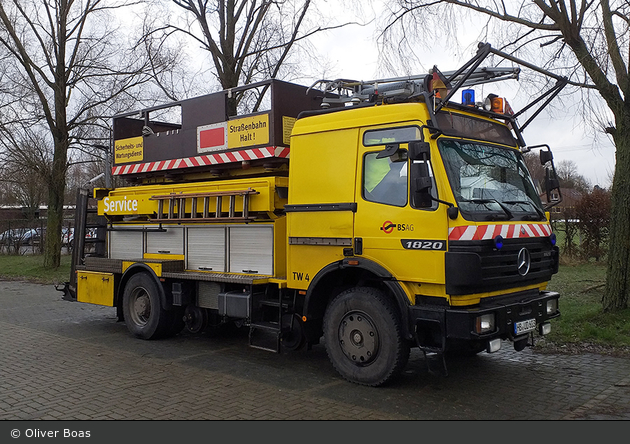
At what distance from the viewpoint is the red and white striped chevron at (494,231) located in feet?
Result: 18.3

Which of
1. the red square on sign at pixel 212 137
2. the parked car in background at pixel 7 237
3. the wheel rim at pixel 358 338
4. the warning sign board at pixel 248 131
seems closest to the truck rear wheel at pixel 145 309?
the red square on sign at pixel 212 137

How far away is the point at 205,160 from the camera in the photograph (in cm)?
852

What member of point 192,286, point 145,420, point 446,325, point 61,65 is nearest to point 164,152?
point 192,286

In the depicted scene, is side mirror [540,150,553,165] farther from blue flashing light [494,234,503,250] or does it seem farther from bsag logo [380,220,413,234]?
bsag logo [380,220,413,234]

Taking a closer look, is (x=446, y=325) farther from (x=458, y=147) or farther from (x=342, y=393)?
(x=458, y=147)

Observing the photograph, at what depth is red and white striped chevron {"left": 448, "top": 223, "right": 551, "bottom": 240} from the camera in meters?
5.59

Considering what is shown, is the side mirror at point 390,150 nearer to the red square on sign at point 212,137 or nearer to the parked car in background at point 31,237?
the red square on sign at point 212,137

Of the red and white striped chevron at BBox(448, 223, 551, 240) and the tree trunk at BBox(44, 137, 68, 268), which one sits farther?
the tree trunk at BBox(44, 137, 68, 268)

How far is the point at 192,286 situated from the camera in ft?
28.4

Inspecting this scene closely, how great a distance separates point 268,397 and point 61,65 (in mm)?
→ 17496

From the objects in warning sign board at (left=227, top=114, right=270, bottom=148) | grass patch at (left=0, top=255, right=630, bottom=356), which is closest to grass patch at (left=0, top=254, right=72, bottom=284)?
warning sign board at (left=227, top=114, right=270, bottom=148)

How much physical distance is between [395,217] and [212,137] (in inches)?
143

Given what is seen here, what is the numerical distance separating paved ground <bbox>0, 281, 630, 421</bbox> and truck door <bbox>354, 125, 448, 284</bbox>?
1.37 m

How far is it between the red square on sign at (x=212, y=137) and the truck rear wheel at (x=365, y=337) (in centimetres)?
318
